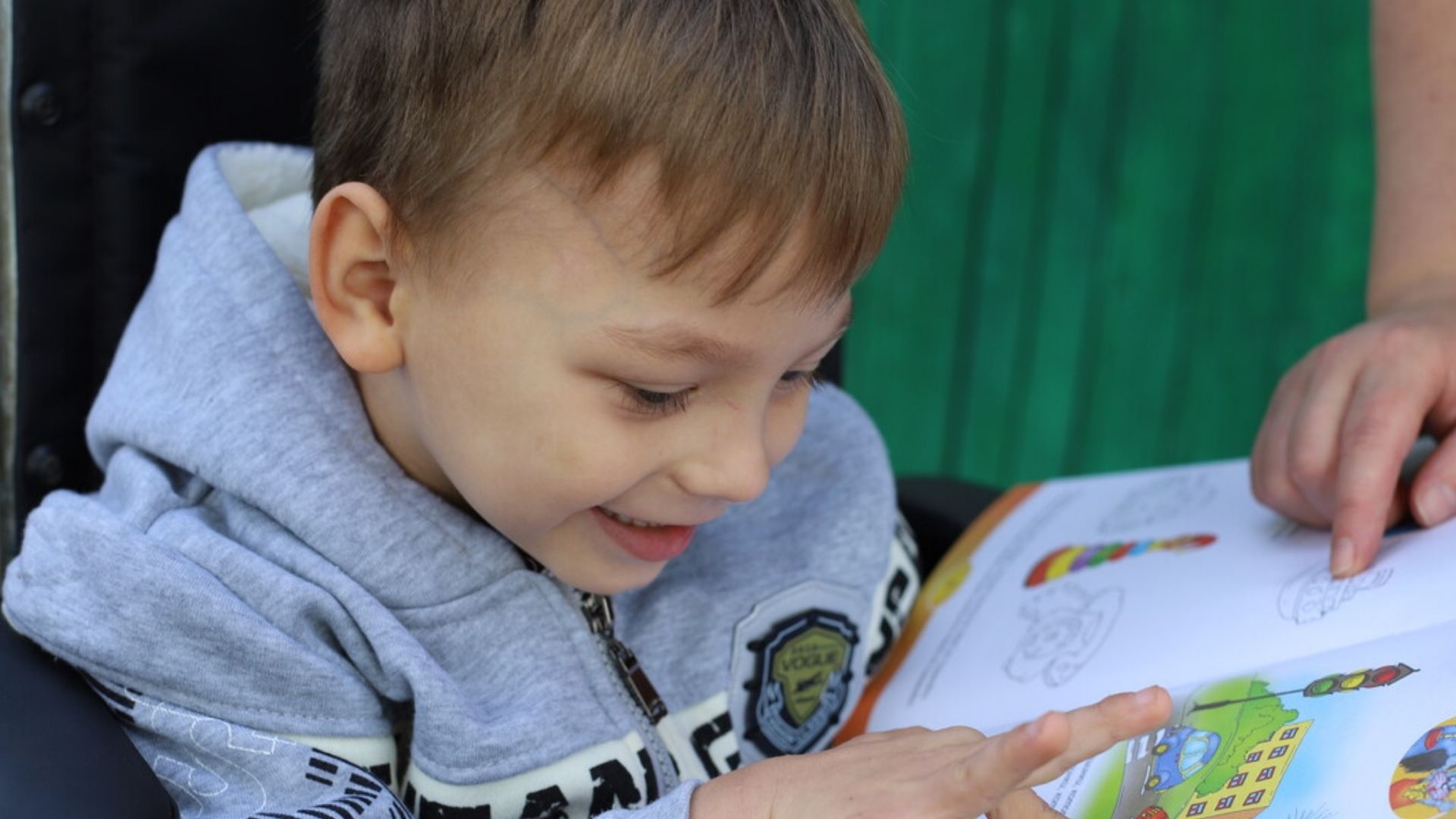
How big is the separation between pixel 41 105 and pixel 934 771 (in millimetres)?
724

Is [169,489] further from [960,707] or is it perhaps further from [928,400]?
[928,400]

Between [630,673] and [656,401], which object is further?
[630,673]

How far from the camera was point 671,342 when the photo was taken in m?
0.84

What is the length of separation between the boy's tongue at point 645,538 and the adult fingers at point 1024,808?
256 mm

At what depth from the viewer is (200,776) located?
845 millimetres

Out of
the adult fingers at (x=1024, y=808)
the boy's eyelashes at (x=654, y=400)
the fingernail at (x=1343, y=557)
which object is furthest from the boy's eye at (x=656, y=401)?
the fingernail at (x=1343, y=557)

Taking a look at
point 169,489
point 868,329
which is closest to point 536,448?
point 169,489

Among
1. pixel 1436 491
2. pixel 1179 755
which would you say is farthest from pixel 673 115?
pixel 1436 491

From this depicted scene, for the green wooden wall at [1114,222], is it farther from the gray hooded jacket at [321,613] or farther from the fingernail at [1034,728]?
the fingernail at [1034,728]

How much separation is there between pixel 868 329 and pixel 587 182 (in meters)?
1.71

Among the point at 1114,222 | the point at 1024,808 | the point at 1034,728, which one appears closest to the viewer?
Result: the point at 1034,728

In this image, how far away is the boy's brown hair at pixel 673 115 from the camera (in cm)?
83

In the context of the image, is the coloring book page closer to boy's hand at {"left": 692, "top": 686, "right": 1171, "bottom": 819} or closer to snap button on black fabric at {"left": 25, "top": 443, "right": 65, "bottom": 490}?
boy's hand at {"left": 692, "top": 686, "right": 1171, "bottom": 819}

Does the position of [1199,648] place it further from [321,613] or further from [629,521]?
[321,613]
